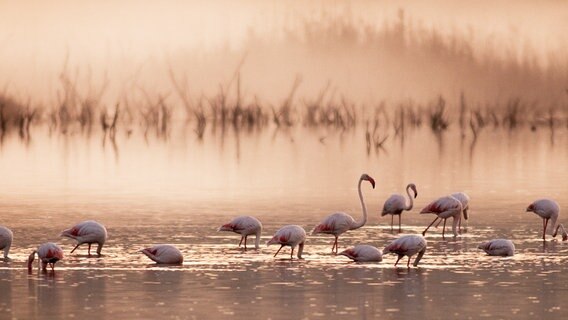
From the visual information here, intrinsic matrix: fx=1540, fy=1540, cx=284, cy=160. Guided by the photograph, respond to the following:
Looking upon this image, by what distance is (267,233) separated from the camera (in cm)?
1817

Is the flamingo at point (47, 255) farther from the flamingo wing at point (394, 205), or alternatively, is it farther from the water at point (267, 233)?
the flamingo wing at point (394, 205)

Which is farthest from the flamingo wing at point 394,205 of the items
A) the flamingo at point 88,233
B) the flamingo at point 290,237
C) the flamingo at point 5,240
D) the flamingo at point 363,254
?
the flamingo at point 5,240

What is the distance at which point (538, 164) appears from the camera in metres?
33.8

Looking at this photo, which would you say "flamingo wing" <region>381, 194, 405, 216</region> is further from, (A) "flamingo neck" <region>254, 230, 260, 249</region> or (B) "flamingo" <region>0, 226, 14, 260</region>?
(B) "flamingo" <region>0, 226, 14, 260</region>

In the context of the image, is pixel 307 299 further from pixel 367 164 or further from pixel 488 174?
pixel 367 164

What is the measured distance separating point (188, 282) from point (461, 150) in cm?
2709

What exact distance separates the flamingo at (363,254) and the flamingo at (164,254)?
1614 mm

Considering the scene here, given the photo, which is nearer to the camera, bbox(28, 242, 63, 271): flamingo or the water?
the water

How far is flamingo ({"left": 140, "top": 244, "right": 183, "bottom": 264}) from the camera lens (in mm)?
14938

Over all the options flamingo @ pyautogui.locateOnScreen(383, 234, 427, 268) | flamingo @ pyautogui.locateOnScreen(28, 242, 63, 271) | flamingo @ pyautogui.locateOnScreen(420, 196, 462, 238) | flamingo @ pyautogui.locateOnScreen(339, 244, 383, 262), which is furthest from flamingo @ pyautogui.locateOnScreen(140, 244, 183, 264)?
flamingo @ pyautogui.locateOnScreen(420, 196, 462, 238)

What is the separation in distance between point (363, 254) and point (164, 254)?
76.7 inches

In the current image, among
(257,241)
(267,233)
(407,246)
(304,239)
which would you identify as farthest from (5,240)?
(407,246)

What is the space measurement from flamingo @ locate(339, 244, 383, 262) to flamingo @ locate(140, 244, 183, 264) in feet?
5.30

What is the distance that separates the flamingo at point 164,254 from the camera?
14938 millimetres
